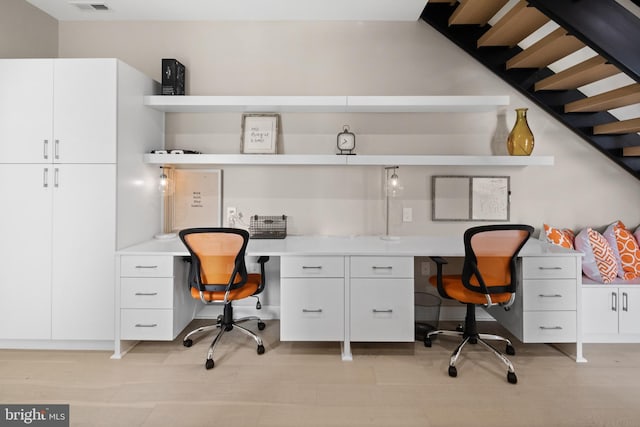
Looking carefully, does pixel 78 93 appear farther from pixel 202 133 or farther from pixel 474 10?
pixel 474 10

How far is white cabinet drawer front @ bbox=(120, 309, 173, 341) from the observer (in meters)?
2.42

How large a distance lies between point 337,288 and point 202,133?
1808 millimetres

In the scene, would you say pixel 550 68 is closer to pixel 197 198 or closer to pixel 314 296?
pixel 314 296

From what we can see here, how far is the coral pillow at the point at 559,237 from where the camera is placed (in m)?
2.87

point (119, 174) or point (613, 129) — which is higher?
point (613, 129)

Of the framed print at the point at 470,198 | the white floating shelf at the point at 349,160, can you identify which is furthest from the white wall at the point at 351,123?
the white floating shelf at the point at 349,160

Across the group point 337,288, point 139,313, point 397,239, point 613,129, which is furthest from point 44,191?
point 613,129

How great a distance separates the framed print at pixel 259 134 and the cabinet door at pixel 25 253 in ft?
4.64

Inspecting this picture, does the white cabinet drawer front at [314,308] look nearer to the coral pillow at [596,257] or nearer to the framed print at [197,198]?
the framed print at [197,198]

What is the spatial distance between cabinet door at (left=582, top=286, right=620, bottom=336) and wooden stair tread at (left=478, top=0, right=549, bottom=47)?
6.31 ft

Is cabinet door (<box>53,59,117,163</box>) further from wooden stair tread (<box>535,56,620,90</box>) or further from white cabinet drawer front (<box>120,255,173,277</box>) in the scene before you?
wooden stair tread (<box>535,56,620,90</box>)

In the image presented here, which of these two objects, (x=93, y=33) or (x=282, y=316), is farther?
(x=93, y=33)

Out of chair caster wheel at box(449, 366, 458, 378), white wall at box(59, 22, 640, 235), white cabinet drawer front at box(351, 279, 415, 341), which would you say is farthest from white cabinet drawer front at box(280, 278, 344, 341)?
white wall at box(59, 22, 640, 235)

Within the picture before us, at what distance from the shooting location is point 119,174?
250 cm
